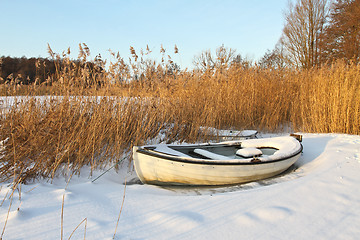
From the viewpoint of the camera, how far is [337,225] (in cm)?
154

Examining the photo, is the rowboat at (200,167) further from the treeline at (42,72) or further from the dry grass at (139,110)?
the treeline at (42,72)

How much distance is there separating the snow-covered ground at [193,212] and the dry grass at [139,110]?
51 cm

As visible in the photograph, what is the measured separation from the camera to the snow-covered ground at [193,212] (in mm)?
1460

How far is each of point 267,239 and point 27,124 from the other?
9.63 feet

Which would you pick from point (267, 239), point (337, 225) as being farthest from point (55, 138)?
point (337, 225)

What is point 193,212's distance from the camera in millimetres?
1754

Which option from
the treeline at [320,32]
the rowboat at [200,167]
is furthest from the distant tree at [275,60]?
the rowboat at [200,167]

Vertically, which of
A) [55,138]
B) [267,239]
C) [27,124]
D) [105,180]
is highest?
[27,124]

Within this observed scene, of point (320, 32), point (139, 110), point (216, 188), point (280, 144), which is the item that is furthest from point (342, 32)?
point (216, 188)

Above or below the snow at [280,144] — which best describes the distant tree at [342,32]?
above

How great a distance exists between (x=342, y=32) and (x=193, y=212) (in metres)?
16.2

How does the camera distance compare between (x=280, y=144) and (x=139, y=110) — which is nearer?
(x=280, y=144)

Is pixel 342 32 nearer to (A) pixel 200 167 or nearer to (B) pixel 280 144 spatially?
(B) pixel 280 144

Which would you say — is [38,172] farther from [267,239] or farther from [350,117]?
[350,117]
